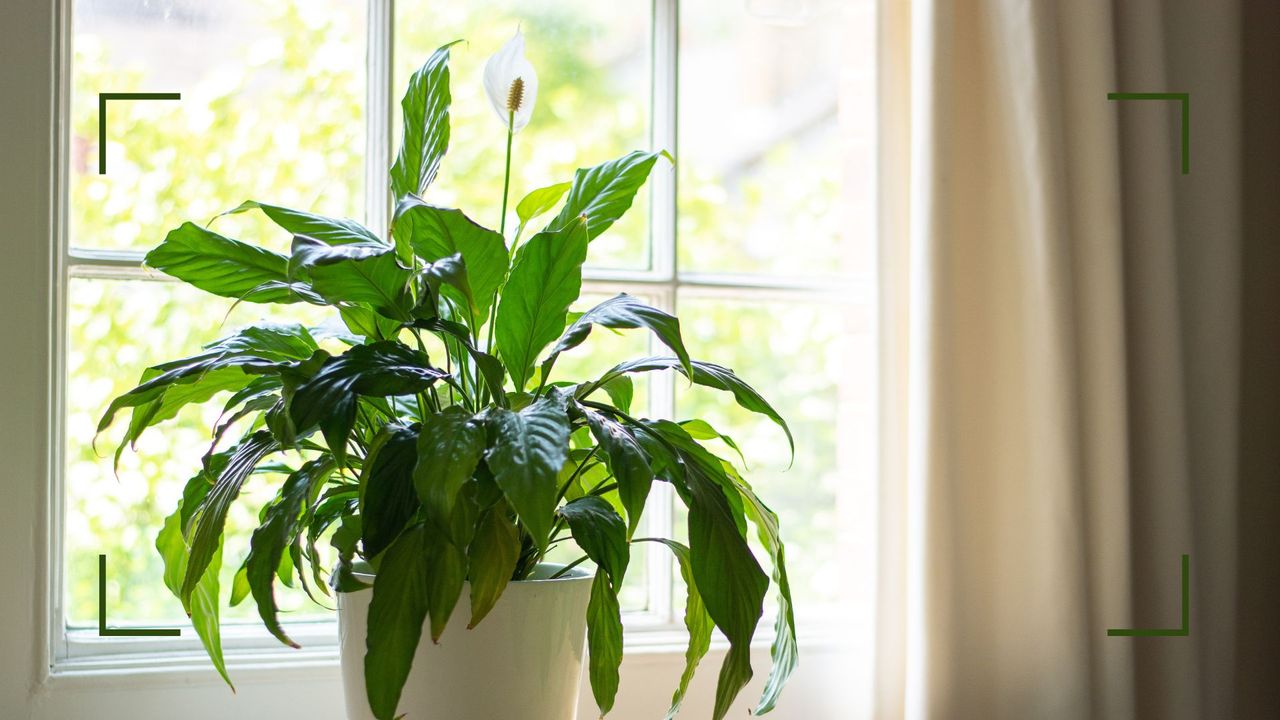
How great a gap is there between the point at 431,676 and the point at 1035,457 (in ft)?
2.74

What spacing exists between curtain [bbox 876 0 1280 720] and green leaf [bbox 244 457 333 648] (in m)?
0.79

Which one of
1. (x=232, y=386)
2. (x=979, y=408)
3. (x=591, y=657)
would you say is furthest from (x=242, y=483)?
(x=979, y=408)

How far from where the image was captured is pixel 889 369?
141 centimetres

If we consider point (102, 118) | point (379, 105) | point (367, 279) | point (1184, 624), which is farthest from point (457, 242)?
point (1184, 624)

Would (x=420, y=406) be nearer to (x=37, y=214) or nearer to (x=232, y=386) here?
(x=232, y=386)

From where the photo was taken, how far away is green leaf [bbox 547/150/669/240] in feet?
3.34

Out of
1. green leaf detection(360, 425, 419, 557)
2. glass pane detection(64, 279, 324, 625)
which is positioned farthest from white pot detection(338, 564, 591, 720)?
glass pane detection(64, 279, 324, 625)

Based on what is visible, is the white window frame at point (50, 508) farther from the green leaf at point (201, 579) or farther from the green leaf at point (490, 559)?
the green leaf at point (490, 559)

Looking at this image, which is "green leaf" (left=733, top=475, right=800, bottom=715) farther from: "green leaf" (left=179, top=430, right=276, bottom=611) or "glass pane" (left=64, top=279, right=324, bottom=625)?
"glass pane" (left=64, top=279, right=324, bottom=625)

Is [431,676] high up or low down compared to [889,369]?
down

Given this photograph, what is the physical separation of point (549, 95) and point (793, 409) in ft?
1.88

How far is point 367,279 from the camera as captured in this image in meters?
0.89

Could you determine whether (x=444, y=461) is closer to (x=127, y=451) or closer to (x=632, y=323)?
(x=632, y=323)

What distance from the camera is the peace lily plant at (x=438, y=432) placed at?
0.80 metres
